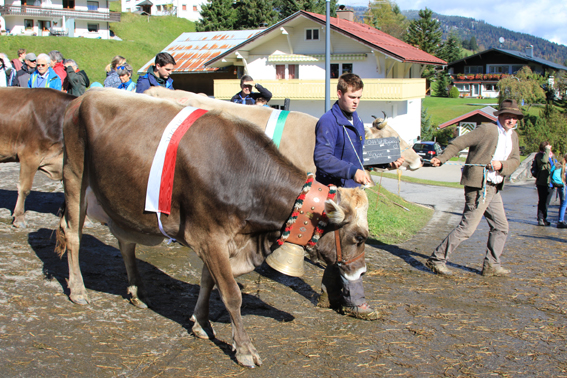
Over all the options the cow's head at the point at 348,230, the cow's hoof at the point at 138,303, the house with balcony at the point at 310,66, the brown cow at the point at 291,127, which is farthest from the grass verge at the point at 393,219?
the house with balcony at the point at 310,66

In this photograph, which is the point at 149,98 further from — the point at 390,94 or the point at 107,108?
the point at 390,94

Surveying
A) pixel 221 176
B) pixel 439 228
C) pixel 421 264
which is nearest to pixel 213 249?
pixel 221 176

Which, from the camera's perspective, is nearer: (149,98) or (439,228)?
(149,98)

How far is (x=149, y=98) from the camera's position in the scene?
4.56m

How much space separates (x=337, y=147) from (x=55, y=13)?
228 feet

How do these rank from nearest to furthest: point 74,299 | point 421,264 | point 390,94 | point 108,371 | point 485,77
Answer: point 108,371
point 74,299
point 421,264
point 390,94
point 485,77

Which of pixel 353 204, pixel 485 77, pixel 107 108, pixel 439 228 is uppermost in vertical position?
pixel 485 77

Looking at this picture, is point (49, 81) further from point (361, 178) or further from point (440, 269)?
point (440, 269)

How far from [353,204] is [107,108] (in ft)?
7.93

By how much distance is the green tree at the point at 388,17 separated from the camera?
310 feet

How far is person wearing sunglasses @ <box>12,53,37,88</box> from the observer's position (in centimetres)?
1112

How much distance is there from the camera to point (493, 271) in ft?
21.0

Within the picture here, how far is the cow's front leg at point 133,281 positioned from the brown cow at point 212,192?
343 millimetres

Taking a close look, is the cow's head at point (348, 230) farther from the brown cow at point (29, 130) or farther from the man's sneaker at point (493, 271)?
the brown cow at point (29, 130)
